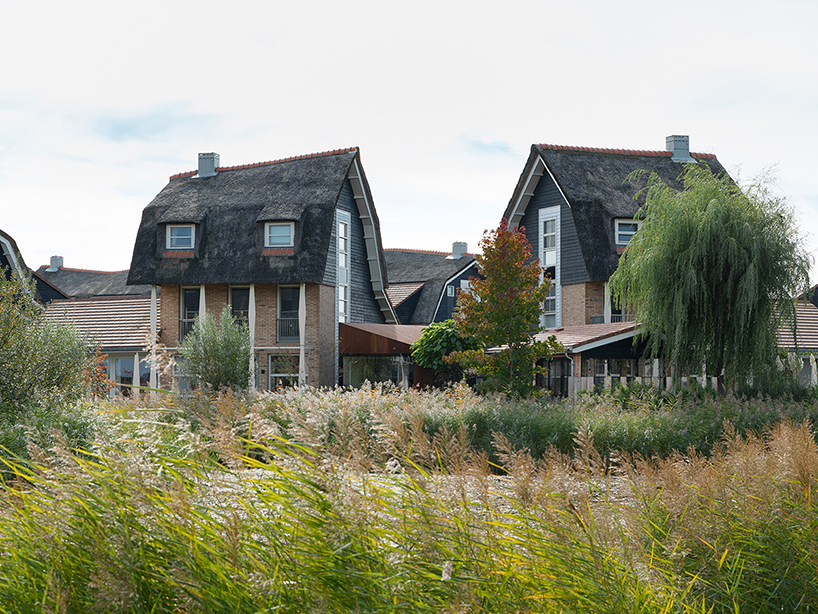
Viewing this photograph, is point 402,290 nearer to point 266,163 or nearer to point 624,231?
point 266,163

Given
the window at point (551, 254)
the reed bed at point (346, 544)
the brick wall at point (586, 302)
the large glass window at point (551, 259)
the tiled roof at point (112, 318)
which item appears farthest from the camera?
the tiled roof at point (112, 318)

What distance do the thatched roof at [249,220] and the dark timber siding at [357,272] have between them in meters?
0.91

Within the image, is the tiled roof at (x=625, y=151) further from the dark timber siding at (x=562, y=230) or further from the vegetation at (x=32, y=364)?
the vegetation at (x=32, y=364)

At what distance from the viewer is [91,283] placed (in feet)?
161

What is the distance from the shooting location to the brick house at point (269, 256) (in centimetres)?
2997

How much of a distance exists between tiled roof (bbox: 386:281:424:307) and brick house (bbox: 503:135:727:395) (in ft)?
49.7

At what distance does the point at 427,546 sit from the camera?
3199 mm

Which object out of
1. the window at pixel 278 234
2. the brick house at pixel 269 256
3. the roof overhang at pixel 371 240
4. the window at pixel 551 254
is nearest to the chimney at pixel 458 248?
the roof overhang at pixel 371 240

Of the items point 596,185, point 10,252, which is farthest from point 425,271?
point 10,252

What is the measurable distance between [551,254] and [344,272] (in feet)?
27.5

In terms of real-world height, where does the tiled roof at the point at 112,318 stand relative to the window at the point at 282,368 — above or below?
above

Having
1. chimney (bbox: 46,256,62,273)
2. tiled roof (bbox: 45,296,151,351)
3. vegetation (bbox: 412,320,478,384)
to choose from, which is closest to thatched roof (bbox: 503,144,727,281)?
vegetation (bbox: 412,320,478,384)

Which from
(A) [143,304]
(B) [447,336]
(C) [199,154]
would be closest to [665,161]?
(B) [447,336]

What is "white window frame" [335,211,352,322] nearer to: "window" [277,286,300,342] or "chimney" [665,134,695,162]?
"window" [277,286,300,342]
